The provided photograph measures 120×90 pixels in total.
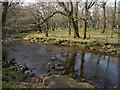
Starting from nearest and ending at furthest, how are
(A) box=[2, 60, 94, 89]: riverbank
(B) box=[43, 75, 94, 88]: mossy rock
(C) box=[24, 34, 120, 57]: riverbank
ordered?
(A) box=[2, 60, 94, 89]: riverbank < (B) box=[43, 75, 94, 88]: mossy rock < (C) box=[24, 34, 120, 57]: riverbank

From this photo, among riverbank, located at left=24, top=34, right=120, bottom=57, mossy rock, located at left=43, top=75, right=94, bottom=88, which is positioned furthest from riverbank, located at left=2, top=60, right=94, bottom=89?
riverbank, located at left=24, top=34, right=120, bottom=57

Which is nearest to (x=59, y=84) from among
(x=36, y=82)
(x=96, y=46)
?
(x=36, y=82)

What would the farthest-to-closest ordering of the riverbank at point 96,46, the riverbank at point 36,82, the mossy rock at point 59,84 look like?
the riverbank at point 96,46 < the mossy rock at point 59,84 < the riverbank at point 36,82

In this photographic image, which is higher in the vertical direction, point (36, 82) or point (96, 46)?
point (96, 46)

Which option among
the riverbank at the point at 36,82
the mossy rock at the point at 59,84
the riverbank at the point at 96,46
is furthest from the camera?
the riverbank at the point at 96,46

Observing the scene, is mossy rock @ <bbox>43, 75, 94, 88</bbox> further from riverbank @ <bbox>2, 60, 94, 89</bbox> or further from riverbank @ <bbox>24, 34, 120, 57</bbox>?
riverbank @ <bbox>24, 34, 120, 57</bbox>

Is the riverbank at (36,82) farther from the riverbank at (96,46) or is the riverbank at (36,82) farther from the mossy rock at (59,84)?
the riverbank at (96,46)

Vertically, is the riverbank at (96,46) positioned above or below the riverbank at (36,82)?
above

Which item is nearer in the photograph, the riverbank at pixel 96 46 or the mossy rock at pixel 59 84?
the mossy rock at pixel 59 84

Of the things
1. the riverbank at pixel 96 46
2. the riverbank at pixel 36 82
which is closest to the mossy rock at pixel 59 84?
the riverbank at pixel 36 82

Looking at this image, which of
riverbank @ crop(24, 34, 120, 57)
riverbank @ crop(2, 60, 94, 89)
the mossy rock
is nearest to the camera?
riverbank @ crop(2, 60, 94, 89)

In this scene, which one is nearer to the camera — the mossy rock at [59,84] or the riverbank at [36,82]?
the riverbank at [36,82]

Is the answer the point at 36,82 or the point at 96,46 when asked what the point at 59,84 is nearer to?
the point at 36,82

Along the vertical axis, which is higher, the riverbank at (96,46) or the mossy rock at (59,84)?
the riverbank at (96,46)
